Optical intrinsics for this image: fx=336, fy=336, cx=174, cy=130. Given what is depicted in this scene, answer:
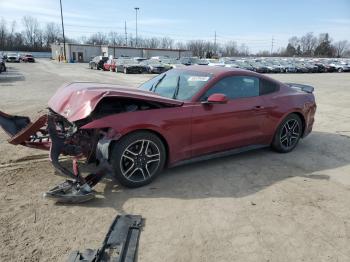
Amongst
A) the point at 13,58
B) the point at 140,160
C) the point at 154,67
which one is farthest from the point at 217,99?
the point at 13,58

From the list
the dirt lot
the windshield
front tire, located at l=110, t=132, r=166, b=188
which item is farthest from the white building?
front tire, located at l=110, t=132, r=166, b=188

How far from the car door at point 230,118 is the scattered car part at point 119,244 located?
1.68 meters

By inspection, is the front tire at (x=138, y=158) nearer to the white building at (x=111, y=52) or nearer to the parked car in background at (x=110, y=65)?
the parked car in background at (x=110, y=65)

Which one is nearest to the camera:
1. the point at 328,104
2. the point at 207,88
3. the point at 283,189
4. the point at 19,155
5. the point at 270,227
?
the point at 270,227

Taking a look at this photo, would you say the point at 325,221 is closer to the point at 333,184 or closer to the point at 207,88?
the point at 333,184

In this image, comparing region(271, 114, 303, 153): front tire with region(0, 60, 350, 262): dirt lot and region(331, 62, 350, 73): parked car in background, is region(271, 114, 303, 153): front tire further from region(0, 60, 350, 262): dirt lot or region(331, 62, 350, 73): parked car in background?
region(331, 62, 350, 73): parked car in background

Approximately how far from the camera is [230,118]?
516 cm

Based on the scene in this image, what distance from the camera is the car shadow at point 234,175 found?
14.2 feet

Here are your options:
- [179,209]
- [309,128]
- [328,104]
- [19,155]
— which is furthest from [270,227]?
[328,104]

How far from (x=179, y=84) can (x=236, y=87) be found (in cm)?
93

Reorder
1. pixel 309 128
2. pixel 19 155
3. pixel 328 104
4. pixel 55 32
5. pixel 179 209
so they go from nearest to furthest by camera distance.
→ pixel 179 209 < pixel 19 155 < pixel 309 128 < pixel 328 104 < pixel 55 32

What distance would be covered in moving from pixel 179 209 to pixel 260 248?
106 cm

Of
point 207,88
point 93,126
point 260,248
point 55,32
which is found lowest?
point 260,248

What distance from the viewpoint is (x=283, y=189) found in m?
4.60
